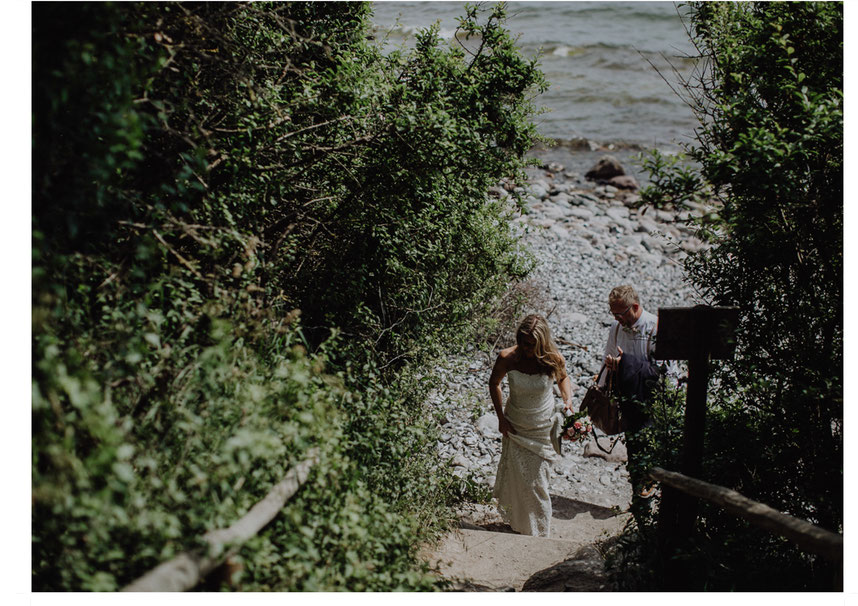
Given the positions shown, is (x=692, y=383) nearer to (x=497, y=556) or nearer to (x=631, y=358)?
(x=631, y=358)

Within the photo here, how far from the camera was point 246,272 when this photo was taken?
12.0 feet

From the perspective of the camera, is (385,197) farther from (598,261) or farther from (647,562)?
(598,261)

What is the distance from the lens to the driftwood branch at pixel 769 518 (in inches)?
102

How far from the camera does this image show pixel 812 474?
3457 millimetres

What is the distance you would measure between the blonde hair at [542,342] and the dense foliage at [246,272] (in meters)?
0.68

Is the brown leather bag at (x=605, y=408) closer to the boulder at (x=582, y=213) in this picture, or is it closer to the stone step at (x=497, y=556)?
the stone step at (x=497, y=556)

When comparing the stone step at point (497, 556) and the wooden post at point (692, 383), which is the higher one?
the wooden post at point (692, 383)

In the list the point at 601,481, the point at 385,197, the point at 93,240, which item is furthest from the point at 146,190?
the point at 601,481

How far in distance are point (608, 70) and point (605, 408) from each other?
83.6 feet

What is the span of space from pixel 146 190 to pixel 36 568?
6.18 feet

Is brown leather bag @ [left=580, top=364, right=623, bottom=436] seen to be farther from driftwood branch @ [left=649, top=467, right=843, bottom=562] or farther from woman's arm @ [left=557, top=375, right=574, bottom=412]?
driftwood branch @ [left=649, top=467, right=843, bottom=562]

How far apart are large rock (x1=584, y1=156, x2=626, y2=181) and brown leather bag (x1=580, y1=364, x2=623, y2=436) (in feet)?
45.7

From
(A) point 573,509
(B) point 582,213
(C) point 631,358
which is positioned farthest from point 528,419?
(B) point 582,213

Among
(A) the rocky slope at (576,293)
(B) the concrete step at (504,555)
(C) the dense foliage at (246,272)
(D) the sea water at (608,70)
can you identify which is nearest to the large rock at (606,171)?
(A) the rocky slope at (576,293)
